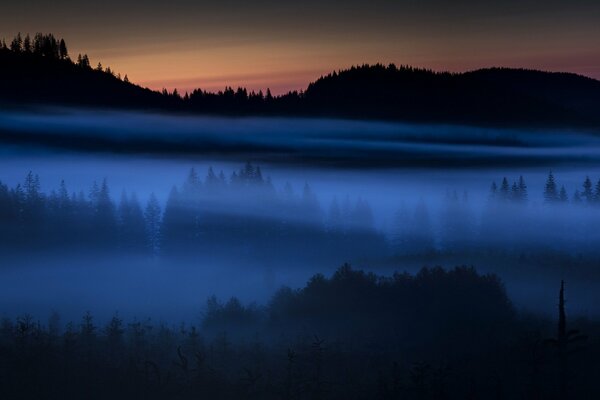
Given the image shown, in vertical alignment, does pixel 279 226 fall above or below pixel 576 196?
below

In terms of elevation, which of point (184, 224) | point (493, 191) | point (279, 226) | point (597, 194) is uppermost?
point (597, 194)

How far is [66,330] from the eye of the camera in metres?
105

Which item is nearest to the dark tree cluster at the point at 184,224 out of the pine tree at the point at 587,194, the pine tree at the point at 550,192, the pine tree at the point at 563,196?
the pine tree at the point at 550,192

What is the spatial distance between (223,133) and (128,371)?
3359 inches

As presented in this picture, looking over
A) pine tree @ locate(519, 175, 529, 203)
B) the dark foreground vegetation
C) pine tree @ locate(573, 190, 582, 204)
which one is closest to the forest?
pine tree @ locate(573, 190, 582, 204)

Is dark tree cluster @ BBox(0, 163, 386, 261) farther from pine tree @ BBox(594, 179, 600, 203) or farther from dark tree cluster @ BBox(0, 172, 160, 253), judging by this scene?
pine tree @ BBox(594, 179, 600, 203)

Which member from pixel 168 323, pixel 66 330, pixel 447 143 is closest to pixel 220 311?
pixel 168 323

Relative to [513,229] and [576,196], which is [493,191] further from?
[513,229]

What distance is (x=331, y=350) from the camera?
98625 mm

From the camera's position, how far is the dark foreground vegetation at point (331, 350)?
7931 cm

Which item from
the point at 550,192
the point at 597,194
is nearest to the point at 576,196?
the point at 550,192

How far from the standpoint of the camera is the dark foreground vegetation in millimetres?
79312

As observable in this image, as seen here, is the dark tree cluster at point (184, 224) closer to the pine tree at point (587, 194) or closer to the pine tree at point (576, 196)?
the pine tree at point (576, 196)

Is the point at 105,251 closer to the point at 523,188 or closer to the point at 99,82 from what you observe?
the point at 99,82
